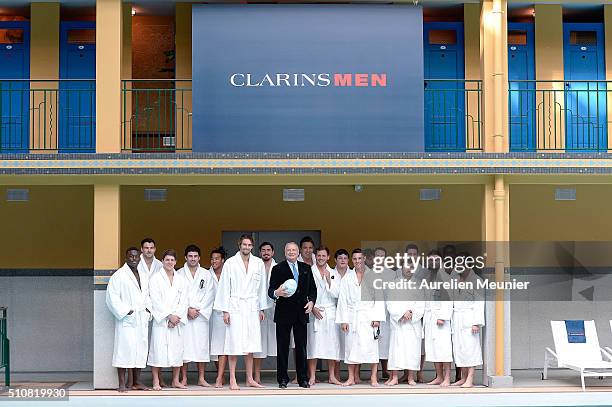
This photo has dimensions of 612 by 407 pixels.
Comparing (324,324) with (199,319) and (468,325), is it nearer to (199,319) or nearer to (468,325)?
(199,319)

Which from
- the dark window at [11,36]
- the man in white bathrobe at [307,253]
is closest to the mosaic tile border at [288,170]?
the man in white bathrobe at [307,253]

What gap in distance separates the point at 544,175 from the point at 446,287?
2227mm

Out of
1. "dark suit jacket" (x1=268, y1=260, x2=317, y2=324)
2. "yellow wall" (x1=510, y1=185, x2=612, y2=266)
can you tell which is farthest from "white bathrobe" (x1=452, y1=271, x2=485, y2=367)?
"yellow wall" (x1=510, y1=185, x2=612, y2=266)

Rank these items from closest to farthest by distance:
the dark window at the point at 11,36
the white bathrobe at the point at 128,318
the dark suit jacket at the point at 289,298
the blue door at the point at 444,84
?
the white bathrobe at the point at 128,318 → the dark suit jacket at the point at 289,298 → the blue door at the point at 444,84 → the dark window at the point at 11,36

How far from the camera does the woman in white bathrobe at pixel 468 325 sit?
14656 millimetres

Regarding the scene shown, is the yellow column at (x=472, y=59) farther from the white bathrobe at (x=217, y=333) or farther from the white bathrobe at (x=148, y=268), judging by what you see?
the white bathrobe at (x=148, y=268)

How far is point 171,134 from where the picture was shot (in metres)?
17.5

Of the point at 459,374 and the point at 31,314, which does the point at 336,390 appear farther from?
the point at 31,314

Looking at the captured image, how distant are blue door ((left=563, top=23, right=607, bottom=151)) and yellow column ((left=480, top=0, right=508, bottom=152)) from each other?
9.83 feet

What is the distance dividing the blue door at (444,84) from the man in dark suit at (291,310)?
13.1 feet

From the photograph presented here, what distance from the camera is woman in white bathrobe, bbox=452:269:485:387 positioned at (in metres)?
14.7

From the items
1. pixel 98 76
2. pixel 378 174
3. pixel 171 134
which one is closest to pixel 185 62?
pixel 171 134

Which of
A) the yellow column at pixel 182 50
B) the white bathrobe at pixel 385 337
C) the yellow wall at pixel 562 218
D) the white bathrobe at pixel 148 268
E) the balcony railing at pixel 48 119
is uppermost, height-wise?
the yellow column at pixel 182 50

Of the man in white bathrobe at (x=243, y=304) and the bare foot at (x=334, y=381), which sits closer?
the man in white bathrobe at (x=243, y=304)
